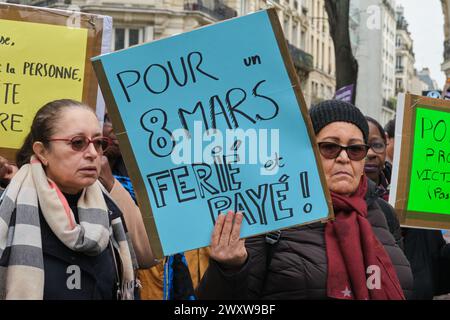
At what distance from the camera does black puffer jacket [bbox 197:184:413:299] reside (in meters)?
2.46

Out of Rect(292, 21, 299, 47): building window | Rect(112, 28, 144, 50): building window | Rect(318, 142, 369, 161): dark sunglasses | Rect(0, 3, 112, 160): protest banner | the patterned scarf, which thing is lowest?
the patterned scarf

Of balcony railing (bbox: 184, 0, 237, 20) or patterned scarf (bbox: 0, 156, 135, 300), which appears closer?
patterned scarf (bbox: 0, 156, 135, 300)

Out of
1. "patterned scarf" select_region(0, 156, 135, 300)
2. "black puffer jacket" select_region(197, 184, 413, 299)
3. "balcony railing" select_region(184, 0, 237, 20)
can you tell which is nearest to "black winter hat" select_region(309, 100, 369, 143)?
"black puffer jacket" select_region(197, 184, 413, 299)

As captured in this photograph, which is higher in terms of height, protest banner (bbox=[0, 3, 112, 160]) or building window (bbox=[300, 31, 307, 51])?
building window (bbox=[300, 31, 307, 51])

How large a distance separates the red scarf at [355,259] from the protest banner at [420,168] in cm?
78

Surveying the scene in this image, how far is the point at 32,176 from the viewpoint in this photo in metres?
2.53

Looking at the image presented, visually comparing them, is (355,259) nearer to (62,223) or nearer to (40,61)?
(62,223)

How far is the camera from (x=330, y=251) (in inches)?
103

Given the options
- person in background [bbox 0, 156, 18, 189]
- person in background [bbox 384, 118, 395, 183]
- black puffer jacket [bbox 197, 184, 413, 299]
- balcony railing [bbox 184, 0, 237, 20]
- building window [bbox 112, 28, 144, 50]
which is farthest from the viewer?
balcony railing [bbox 184, 0, 237, 20]

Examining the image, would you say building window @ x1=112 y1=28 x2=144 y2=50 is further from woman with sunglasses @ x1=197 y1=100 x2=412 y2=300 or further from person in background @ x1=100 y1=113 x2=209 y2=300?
woman with sunglasses @ x1=197 y1=100 x2=412 y2=300

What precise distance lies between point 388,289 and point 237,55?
3.07 feet
